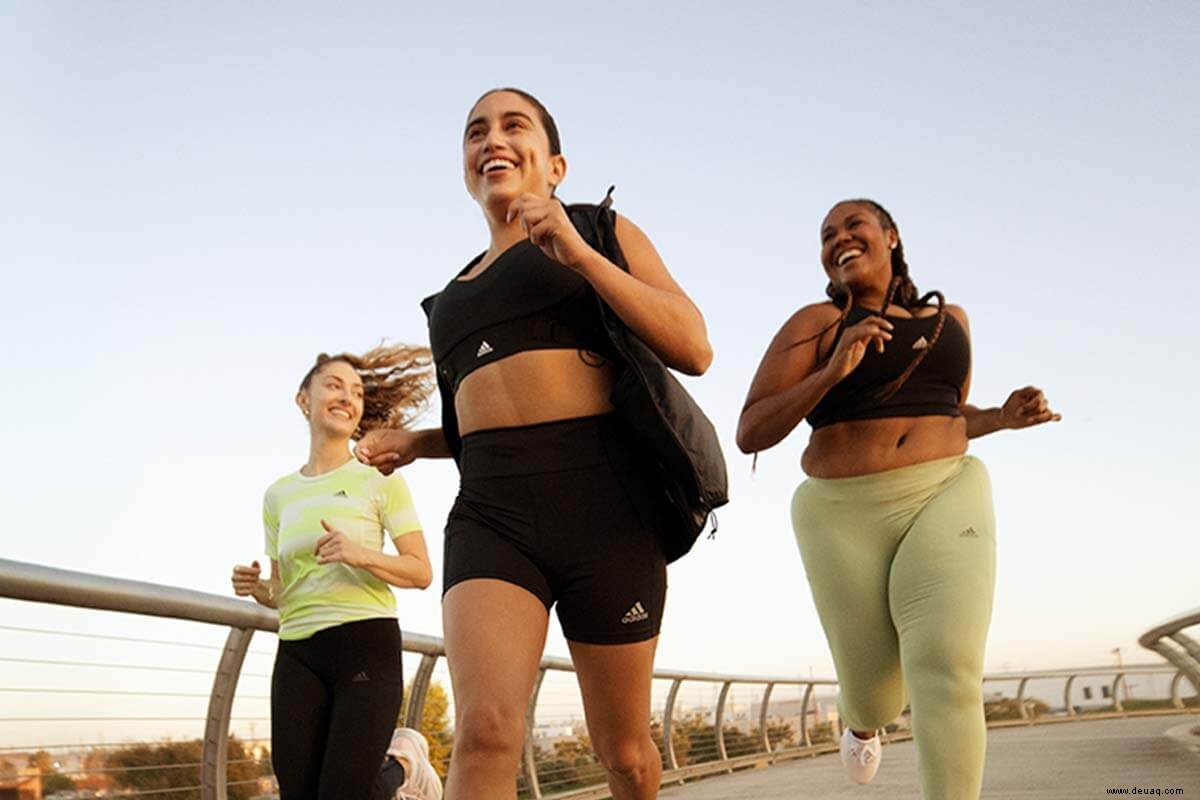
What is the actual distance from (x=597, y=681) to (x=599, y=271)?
988mm

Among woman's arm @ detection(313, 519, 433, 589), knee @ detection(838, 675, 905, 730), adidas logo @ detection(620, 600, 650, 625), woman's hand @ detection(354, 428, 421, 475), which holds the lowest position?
knee @ detection(838, 675, 905, 730)

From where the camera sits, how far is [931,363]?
4695 mm

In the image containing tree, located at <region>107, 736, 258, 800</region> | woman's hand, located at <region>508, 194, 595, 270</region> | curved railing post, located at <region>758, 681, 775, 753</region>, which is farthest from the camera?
curved railing post, located at <region>758, 681, 775, 753</region>

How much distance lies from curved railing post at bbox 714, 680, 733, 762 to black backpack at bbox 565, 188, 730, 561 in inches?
466

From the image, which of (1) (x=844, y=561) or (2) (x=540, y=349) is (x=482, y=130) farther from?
(1) (x=844, y=561)

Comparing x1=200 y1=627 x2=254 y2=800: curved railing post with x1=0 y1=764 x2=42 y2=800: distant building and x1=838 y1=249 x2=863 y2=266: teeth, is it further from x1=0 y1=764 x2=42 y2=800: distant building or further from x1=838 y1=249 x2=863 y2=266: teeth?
x1=838 y1=249 x2=863 y2=266: teeth

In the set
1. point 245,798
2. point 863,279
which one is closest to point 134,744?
point 245,798

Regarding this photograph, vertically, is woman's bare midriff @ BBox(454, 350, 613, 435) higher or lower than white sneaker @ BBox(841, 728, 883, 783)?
higher

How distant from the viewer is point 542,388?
3.16 metres

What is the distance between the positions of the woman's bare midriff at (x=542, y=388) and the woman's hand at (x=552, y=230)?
382 millimetres

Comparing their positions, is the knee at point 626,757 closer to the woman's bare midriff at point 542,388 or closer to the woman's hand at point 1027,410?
the woman's bare midriff at point 542,388

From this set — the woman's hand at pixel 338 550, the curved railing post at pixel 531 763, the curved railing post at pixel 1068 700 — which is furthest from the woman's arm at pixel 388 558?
the curved railing post at pixel 1068 700

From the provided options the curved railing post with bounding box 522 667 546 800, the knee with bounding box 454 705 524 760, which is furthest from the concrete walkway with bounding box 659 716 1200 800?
the knee with bounding box 454 705 524 760

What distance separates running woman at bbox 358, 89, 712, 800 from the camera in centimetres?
300
